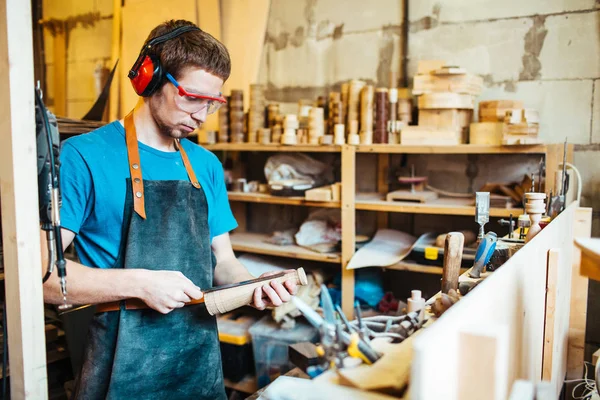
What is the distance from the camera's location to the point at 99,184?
5.42 feet

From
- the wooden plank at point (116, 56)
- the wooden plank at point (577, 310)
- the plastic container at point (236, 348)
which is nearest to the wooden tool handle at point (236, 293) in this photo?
the wooden plank at point (577, 310)

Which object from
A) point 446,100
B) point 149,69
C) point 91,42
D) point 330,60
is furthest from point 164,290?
point 91,42

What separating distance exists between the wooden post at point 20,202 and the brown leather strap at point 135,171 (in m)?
0.71

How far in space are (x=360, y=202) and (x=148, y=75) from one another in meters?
1.68

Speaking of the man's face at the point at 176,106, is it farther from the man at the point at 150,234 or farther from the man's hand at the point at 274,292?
the man's hand at the point at 274,292

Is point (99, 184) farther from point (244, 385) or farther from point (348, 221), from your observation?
point (244, 385)

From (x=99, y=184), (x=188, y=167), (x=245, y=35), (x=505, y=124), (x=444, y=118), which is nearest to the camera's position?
(x=99, y=184)

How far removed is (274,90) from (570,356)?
2.48 meters

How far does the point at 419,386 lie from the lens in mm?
716

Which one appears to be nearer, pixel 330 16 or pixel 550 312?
pixel 550 312

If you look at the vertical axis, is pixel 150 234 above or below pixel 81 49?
below

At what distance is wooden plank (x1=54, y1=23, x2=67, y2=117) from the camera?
4770mm

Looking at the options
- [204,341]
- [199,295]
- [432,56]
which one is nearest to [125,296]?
[199,295]

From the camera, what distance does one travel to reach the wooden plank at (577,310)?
7.79ft
